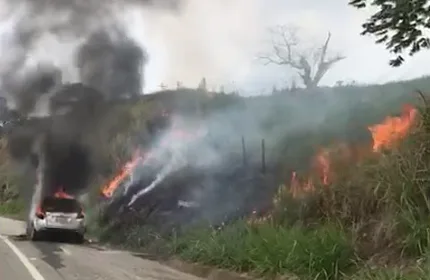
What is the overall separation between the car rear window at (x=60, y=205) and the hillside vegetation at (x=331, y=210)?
152 cm

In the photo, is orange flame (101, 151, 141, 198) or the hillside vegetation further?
orange flame (101, 151, 141, 198)

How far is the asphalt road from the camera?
12.2 metres

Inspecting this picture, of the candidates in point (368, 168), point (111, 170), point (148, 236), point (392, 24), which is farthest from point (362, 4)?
point (111, 170)

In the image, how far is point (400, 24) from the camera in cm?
1001

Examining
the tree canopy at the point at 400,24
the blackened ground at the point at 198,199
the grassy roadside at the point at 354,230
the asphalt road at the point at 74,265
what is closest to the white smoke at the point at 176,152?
the blackened ground at the point at 198,199

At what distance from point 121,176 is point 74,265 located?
1080cm

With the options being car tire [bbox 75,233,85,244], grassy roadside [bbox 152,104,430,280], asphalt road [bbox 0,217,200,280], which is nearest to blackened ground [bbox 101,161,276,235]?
car tire [bbox 75,233,85,244]

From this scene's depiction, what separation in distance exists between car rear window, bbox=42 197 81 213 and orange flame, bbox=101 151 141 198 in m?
2.63

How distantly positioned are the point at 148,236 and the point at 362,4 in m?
10.8

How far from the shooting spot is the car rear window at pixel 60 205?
21359 millimetres

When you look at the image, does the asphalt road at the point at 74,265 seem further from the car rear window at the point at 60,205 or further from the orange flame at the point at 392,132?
the orange flame at the point at 392,132

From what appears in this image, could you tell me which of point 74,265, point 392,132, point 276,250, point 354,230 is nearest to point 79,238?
point 74,265

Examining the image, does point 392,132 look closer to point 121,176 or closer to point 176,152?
point 176,152

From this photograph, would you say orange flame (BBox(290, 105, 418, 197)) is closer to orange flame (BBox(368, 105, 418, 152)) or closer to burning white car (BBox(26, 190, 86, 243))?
orange flame (BBox(368, 105, 418, 152))
